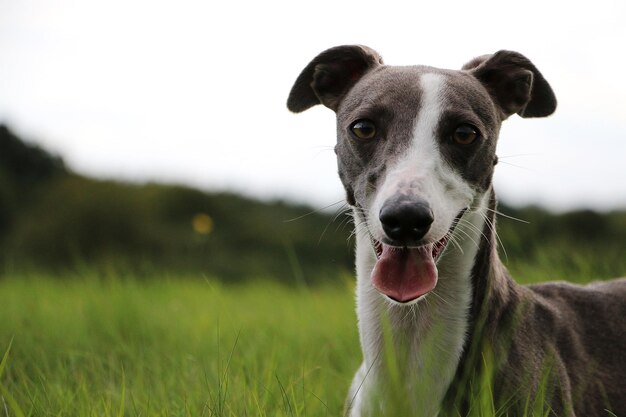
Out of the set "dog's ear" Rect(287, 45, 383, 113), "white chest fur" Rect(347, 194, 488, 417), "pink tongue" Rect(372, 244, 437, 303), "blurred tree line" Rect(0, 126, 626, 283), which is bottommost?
"blurred tree line" Rect(0, 126, 626, 283)

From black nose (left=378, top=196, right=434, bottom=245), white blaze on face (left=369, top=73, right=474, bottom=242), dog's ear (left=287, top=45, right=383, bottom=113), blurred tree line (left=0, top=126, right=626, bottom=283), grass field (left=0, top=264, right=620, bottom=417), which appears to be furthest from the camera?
blurred tree line (left=0, top=126, right=626, bottom=283)

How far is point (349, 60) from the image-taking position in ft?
15.1

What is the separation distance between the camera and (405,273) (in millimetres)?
3629

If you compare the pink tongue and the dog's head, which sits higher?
the dog's head

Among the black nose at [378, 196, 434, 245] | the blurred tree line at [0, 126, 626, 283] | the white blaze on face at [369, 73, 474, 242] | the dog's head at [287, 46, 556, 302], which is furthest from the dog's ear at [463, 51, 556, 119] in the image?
the blurred tree line at [0, 126, 626, 283]

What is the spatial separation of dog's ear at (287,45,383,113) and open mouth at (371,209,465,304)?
127cm

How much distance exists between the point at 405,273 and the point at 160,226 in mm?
11882

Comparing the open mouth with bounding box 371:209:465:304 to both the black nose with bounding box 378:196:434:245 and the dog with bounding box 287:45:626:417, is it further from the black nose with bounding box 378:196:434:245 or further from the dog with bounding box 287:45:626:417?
the black nose with bounding box 378:196:434:245

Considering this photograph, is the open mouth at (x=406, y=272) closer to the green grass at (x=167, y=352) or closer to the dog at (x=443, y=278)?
the dog at (x=443, y=278)

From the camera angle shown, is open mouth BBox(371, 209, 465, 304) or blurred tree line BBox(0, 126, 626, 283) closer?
open mouth BBox(371, 209, 465, 304)

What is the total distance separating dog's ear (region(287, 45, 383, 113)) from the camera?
179 inches

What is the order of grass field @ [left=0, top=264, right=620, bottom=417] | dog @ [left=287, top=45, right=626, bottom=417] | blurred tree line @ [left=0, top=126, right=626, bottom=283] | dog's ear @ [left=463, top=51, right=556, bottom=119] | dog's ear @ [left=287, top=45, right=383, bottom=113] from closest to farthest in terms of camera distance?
1. dog @ [left=287, top=45, right=626, bottom=417]
2. grass field @ [left=0, top=264, right=620, bottom=417]
3. dog's ear @ [left=463, top=51, right=556, bottom=119]
4. dog's ear @ [left=287, top=45, right=383, bottom=113]
5. blurred tree line @ [left=0, top=126, right=626, bottom=283]

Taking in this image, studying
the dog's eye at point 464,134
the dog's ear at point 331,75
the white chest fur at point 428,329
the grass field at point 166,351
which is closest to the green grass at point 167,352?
the grass field at point 166,351

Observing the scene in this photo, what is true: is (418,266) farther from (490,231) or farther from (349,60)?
(349,60)
